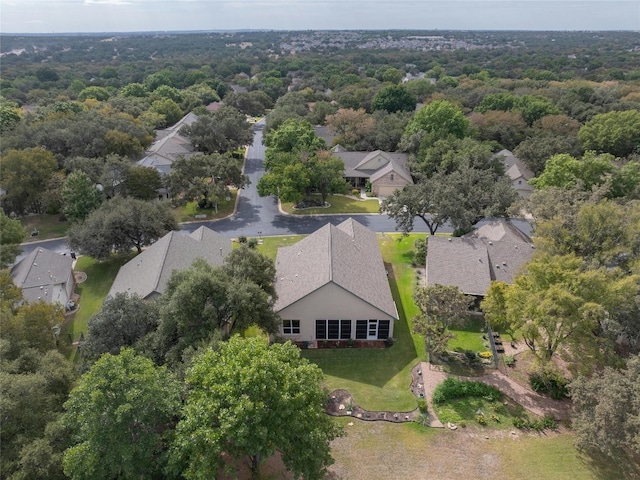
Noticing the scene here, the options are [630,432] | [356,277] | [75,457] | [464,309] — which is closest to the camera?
[75,457]

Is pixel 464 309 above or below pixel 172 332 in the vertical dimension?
below

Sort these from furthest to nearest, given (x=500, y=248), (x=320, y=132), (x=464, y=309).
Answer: (x=320, y=132), (x=500, y=248), (x=464, y=309)

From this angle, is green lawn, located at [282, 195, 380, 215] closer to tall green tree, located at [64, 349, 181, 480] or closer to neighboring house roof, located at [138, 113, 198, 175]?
neighboring house roof, located at [138, 113, 198, 175]

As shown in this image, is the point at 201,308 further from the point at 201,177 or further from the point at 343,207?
the point at 343,207

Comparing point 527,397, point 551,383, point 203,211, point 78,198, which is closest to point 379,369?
point 527,397

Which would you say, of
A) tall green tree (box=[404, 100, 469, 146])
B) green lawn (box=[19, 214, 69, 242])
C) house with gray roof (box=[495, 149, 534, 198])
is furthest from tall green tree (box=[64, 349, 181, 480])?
tall green tree (box=[404, 100, 469, 146])

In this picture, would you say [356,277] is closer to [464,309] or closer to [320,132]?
[464,309]

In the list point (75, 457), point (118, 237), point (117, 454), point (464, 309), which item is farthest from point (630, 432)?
point (118, 237)
